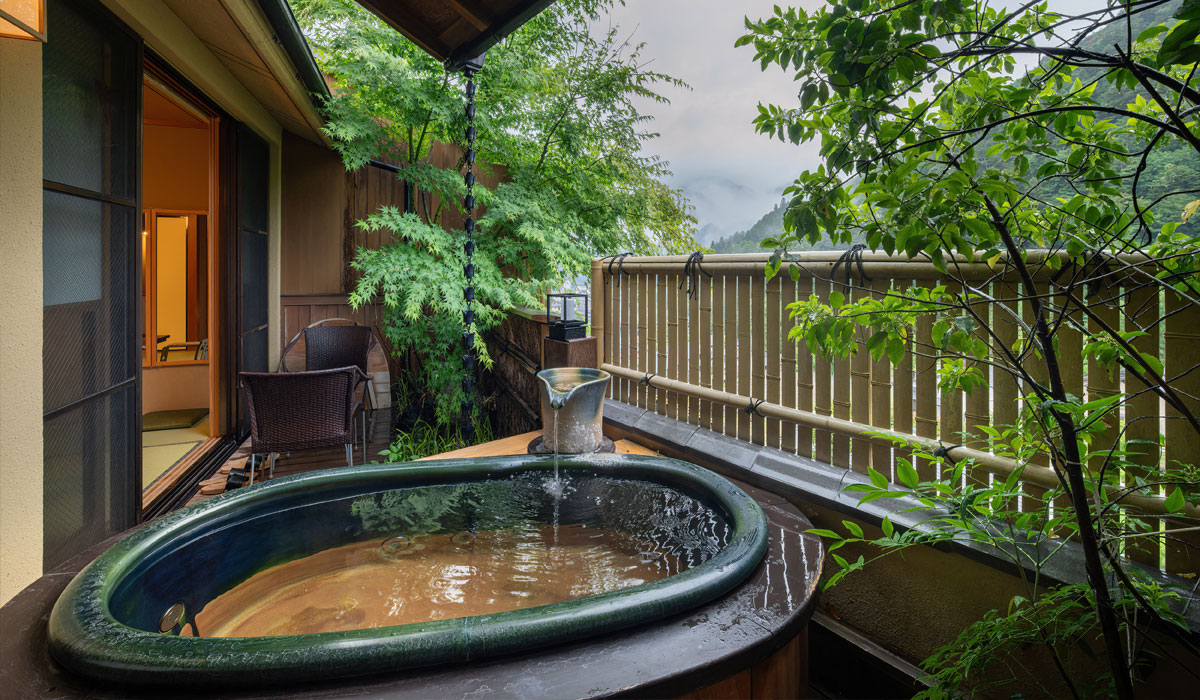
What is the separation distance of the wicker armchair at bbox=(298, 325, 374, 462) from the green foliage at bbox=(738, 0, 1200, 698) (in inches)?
137

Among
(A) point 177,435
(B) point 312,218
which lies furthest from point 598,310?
(B) point 312,218

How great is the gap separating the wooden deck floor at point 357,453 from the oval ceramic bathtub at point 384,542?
403 millimetres

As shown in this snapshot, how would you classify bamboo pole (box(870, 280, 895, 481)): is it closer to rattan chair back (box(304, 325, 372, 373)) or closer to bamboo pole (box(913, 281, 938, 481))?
bamboo pole (box(913, 281, 938, 481))

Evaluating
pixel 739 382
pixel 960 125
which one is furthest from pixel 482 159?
pixel 960 125

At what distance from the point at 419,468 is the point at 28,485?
1137mm

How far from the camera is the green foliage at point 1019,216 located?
90 centimetres

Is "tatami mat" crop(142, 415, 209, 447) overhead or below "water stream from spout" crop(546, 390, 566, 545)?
below

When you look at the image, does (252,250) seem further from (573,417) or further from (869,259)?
(869,259)

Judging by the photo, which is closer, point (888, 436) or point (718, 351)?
point (888, 436)

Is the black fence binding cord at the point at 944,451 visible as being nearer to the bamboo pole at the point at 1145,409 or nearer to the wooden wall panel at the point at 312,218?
the bamboo pole at the point at 1145,409

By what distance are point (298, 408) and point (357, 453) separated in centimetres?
128

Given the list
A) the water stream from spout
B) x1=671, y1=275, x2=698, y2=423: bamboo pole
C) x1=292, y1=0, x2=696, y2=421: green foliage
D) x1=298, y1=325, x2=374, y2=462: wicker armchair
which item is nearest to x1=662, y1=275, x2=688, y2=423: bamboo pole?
x1=671, y1=275, x2=698, y2=423: bamboo pole

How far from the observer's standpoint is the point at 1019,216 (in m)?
1.21

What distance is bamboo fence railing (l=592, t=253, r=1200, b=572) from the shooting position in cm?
127
